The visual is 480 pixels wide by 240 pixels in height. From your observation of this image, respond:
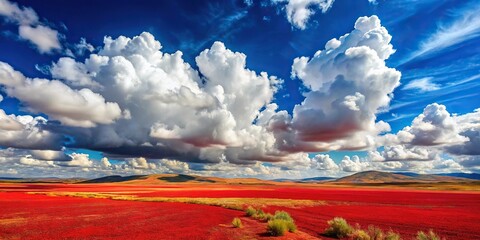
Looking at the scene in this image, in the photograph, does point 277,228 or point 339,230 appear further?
point 339,230

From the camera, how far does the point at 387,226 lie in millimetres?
29562

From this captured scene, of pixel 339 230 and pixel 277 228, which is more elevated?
pixel 277 228

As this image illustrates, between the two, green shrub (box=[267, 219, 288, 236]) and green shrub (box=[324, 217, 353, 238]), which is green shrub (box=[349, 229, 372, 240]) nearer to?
green shrub (box=[324, 217, 353, 238])

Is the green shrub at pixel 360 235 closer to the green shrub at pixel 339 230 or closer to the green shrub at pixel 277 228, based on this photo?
the green shrub at pixel 339 230

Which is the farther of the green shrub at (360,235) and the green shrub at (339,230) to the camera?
the green shrub at (339,230)

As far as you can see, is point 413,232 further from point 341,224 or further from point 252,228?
point 252,228

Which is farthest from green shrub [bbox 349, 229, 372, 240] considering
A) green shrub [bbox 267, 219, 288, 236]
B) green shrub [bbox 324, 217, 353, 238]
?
green shrub [bbox 267, 219, 288, 236]

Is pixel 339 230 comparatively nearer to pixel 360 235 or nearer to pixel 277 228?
pixel 360 235

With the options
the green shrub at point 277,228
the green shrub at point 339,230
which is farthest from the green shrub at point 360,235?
the green shrub at point 277,228

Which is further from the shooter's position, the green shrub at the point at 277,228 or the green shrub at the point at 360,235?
the green shrub at the point at 277,228

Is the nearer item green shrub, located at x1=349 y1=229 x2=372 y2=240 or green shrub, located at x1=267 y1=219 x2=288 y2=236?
green shrub, located at x1=349 y1=229 x2=372 y2=240

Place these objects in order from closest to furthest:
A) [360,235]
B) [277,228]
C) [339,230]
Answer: [360,235]
[277,228]
[339,230]

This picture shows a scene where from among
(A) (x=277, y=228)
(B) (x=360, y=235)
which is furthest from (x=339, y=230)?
(A) (x=277, y=228)

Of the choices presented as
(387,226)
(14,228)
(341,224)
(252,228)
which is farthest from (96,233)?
(387,226)
